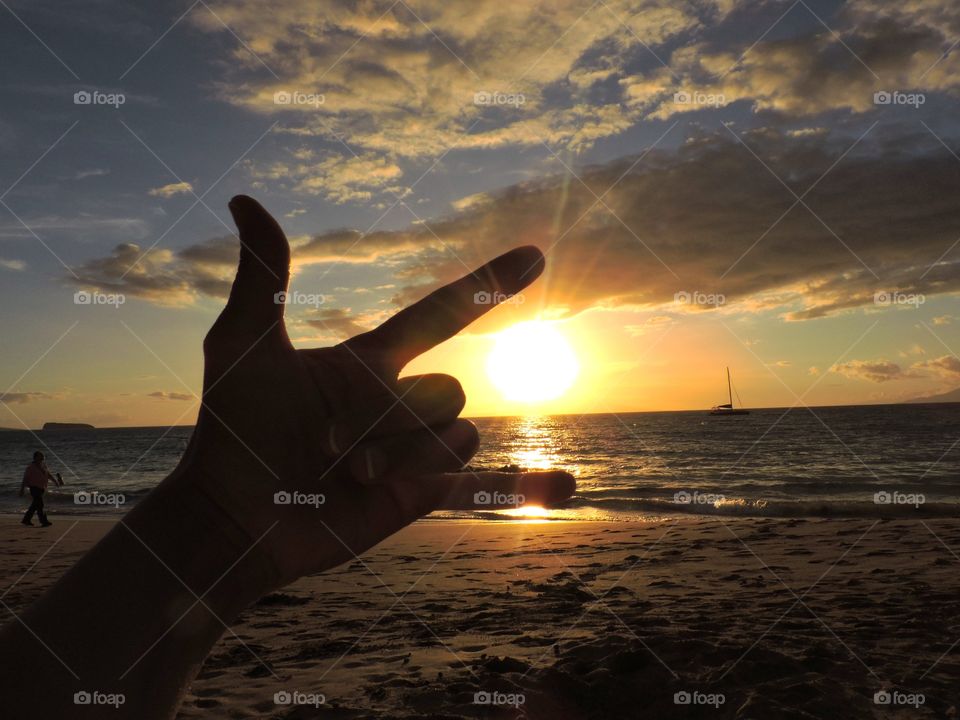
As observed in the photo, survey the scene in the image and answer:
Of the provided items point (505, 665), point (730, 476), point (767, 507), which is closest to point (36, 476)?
point (505, 665)

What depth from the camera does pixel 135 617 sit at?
102 cm

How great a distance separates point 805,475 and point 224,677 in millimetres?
28423

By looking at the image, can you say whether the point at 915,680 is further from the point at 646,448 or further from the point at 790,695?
the point at 646,448

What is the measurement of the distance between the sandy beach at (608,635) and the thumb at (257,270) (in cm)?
58

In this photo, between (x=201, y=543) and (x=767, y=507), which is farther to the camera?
(x=767, y=507)

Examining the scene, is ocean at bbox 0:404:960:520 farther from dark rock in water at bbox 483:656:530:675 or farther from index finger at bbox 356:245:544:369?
index finger at bbox 356:245:544:369

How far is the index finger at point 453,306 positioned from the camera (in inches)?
46.6

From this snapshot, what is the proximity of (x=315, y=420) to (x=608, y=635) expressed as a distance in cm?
548

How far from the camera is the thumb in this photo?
111cm

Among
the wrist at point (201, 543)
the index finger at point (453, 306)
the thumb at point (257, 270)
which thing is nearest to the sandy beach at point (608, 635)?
the wrist at point (201, 543)

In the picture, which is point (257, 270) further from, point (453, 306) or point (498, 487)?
point (498, 487)

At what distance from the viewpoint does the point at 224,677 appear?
568 centimetres

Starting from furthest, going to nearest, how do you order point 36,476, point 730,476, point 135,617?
1. point 730,476
2. point 36,476
3. point 135,617

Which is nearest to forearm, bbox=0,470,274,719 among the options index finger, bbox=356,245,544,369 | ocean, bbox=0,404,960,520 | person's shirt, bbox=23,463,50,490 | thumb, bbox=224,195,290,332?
thumb, bbox=224,195,290,332
